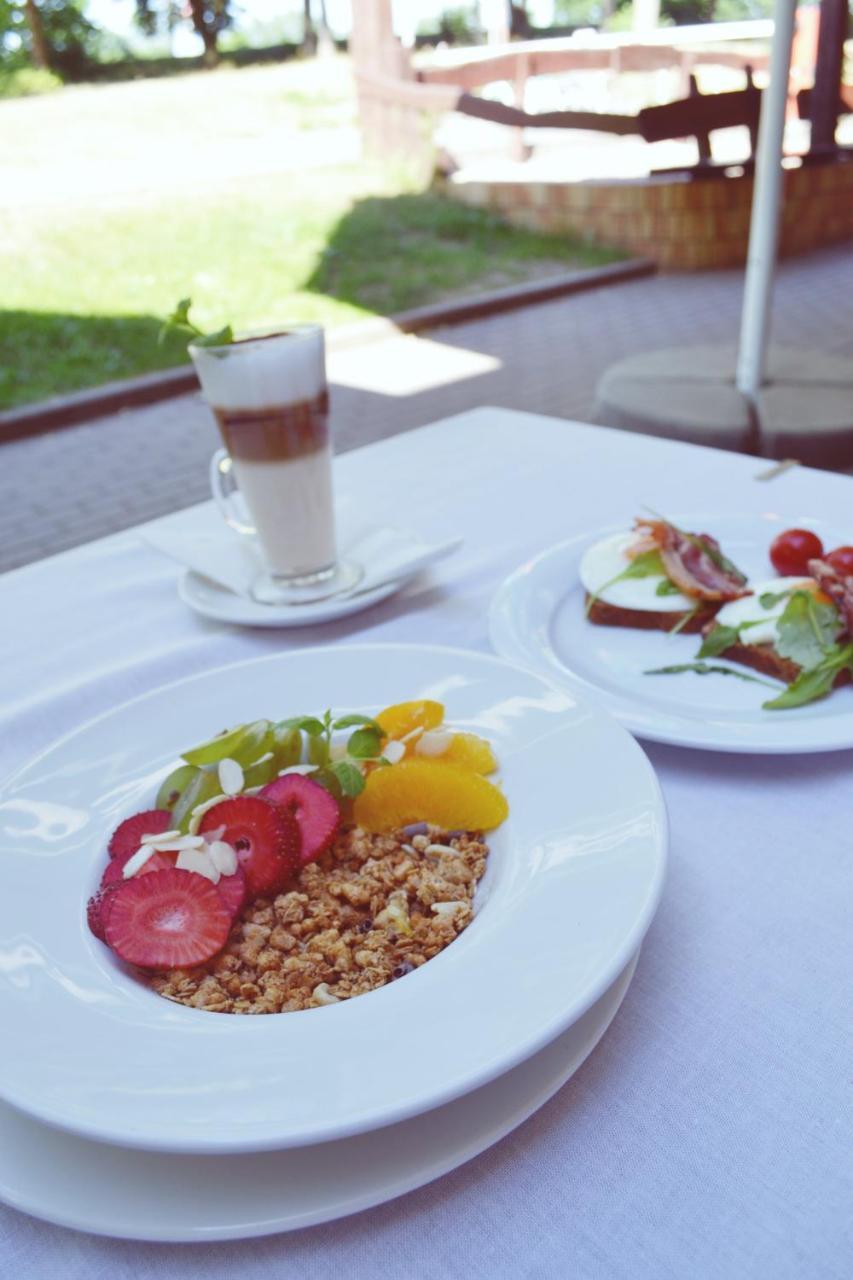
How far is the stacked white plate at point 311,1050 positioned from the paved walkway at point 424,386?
3.38 metres

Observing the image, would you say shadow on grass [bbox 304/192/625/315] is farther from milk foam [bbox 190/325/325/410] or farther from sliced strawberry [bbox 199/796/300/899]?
sliced strawberry [bbox 199/796/300/899]

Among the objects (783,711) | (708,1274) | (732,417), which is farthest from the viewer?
(732,417)

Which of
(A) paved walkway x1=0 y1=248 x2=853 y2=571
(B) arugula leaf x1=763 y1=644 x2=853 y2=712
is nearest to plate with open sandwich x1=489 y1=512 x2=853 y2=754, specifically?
(B) arugula leaf x1=763 y1=644 x2=853 y2=712

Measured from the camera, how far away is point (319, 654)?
3.10 ft

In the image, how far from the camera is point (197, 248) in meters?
7.12

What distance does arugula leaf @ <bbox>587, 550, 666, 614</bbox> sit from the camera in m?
1.05

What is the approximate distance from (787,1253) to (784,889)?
0.87ft

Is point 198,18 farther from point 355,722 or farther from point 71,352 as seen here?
point 355,722

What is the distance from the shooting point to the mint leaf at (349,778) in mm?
721

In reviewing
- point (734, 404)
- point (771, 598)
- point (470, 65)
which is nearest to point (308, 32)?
point (470, 65)

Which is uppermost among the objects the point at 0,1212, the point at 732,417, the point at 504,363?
the point at 0,1212

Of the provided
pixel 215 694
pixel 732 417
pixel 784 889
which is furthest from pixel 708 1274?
pixel 732 417

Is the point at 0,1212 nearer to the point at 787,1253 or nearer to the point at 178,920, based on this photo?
the point at 178,920

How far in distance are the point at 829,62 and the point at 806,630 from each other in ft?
23.4
